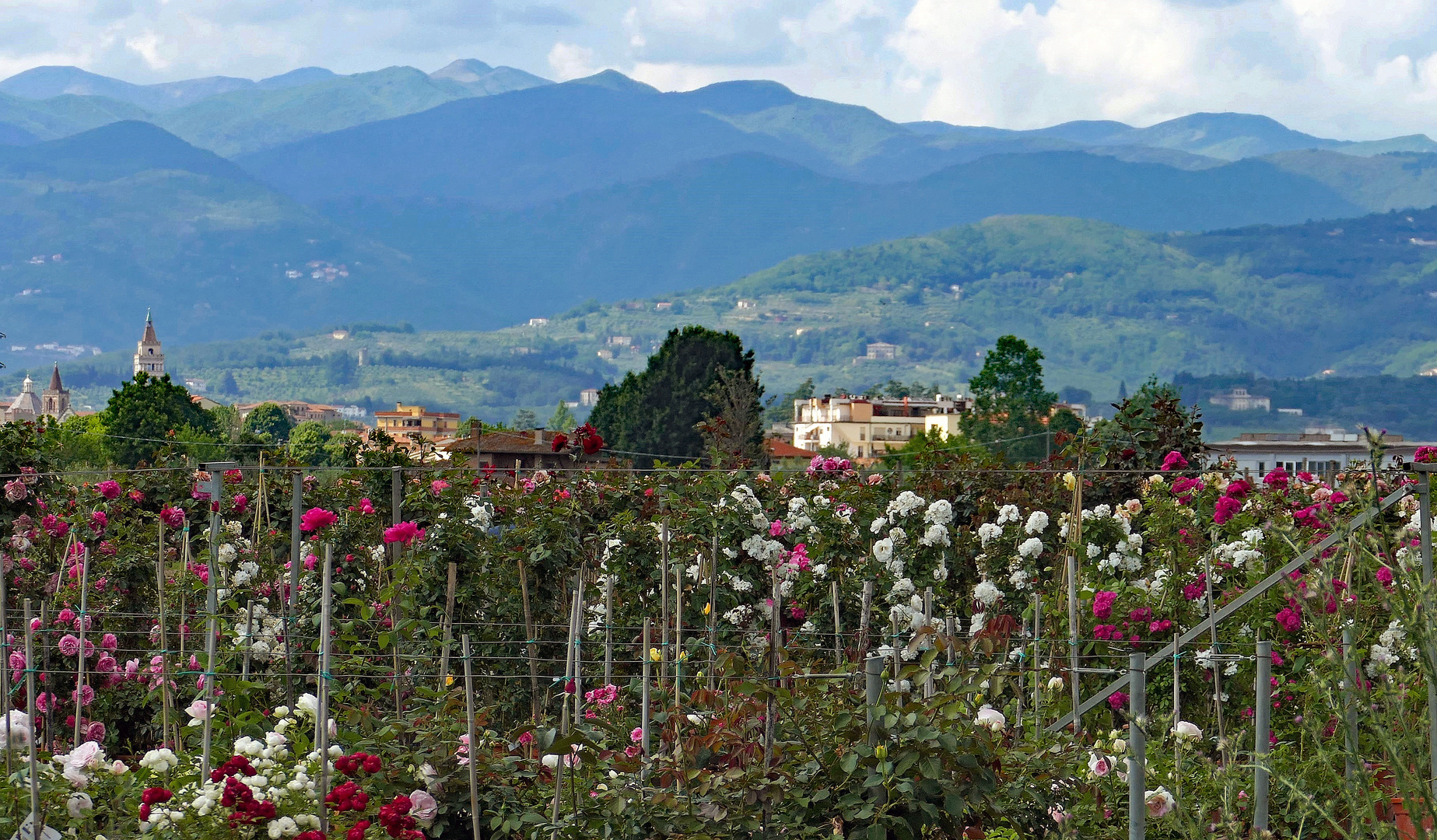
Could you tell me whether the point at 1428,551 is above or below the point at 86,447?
below

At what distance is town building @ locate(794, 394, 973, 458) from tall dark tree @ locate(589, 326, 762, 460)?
47.8 m

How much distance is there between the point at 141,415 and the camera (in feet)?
205

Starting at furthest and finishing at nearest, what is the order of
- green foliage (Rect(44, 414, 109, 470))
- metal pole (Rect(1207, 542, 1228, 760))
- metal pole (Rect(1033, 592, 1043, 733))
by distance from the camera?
green foliage (Rect(44, 414, 109, 470)) < metal pole (Rect(1033, 592, 1043, 733)) < metal pole (Rect(1207, 542, 1228, 760))

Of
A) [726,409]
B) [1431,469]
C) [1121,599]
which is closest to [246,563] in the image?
[1121,599]

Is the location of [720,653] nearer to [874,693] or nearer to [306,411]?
[874,693]

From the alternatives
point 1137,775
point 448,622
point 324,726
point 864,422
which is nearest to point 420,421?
point 864,422

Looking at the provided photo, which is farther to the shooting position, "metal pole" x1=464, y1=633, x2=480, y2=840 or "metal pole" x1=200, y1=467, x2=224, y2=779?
"metal pole" x1=200, y1=467, x2=224, y2=779

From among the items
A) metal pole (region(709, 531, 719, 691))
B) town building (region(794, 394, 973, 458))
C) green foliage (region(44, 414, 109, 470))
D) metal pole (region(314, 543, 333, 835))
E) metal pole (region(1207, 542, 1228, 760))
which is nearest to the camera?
metal pole (region(314, 543, 333, 835))

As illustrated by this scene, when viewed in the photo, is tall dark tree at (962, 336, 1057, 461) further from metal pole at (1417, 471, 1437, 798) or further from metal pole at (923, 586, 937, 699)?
metal pole at (1417, 471, 1437, 798)

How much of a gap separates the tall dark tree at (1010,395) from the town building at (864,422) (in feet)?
96.3

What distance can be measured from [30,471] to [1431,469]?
6322mm

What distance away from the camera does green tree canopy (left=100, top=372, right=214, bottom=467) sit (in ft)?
203

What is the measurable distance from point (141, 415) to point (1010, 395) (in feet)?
150

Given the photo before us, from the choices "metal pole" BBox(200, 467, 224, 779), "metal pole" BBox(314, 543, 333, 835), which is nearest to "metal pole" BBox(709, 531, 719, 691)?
"metal pole" BBox(314, 543, 333, 835)
